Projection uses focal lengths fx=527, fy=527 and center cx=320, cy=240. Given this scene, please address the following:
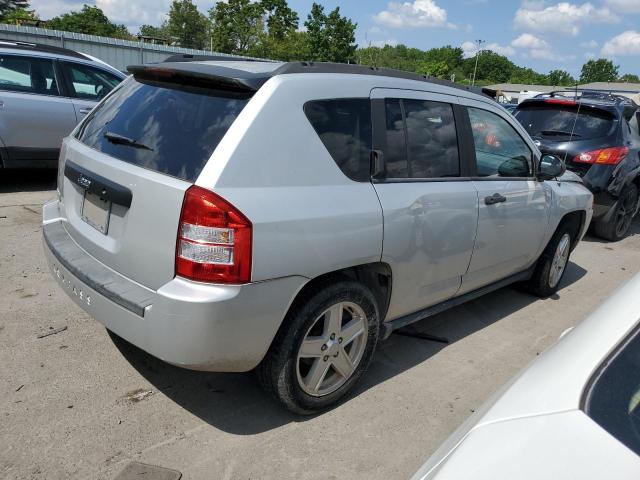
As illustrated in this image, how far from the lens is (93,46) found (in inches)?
882

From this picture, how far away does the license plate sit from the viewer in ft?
8.64

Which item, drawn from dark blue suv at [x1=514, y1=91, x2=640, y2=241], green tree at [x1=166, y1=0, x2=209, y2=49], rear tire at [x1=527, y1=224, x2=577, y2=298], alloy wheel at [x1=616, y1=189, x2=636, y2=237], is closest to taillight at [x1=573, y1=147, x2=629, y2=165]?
dark blue suv at [x1=514, y1=91, x2=640, y2=241]

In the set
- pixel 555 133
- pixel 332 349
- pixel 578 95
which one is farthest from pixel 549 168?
pixel 578 95

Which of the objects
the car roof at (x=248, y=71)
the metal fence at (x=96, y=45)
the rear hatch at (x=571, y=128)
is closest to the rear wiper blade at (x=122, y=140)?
the car roof at (x=248, y=71)

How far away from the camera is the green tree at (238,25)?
6141 cm

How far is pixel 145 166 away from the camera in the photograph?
2.49 meters

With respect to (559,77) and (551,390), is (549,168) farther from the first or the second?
(559,77)

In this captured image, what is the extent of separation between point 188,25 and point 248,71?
86.7m

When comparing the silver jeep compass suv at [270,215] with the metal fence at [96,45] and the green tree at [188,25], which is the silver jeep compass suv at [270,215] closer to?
the metal fence at [96,45]

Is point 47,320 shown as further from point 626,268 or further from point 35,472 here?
point 626,268

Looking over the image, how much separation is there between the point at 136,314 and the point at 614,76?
160 m

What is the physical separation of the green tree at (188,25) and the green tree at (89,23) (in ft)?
24.1

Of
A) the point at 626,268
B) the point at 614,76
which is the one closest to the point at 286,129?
the point at 626,268

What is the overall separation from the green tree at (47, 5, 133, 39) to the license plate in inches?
3494
